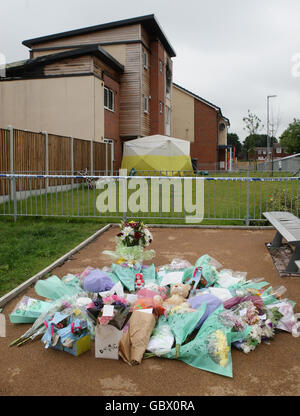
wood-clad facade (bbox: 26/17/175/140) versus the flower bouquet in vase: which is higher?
wood-clad facade (bbox: 26/17/175/140)

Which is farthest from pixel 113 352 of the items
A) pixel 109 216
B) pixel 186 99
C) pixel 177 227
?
pixel 186 99

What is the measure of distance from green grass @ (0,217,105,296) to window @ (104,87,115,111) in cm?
1572

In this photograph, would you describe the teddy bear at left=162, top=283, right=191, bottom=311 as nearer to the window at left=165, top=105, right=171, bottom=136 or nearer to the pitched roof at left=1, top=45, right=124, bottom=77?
the pitched roof at left=1, top=45, right=124, bottom=77

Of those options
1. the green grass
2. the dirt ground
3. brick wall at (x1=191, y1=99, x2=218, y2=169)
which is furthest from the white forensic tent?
the dirt ground

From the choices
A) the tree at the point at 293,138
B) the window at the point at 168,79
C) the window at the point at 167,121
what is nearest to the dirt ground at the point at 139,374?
the window at the point at 167,121

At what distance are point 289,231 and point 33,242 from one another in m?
4.98

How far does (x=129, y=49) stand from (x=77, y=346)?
26.6 m

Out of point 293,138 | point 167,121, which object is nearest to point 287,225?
point 167,121

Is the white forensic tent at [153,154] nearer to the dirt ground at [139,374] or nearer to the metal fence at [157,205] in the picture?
the metal fence at [157,205]

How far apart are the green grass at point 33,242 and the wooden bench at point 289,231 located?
3.77 m

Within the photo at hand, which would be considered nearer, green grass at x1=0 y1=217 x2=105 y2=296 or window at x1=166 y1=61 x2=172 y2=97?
green grass at x1=0 y1=217 x2=105 y2=296

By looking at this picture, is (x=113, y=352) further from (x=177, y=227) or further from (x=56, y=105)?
(x=56, y=105)

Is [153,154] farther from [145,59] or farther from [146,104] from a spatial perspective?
[145,59]

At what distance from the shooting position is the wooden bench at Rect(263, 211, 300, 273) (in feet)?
17.7
